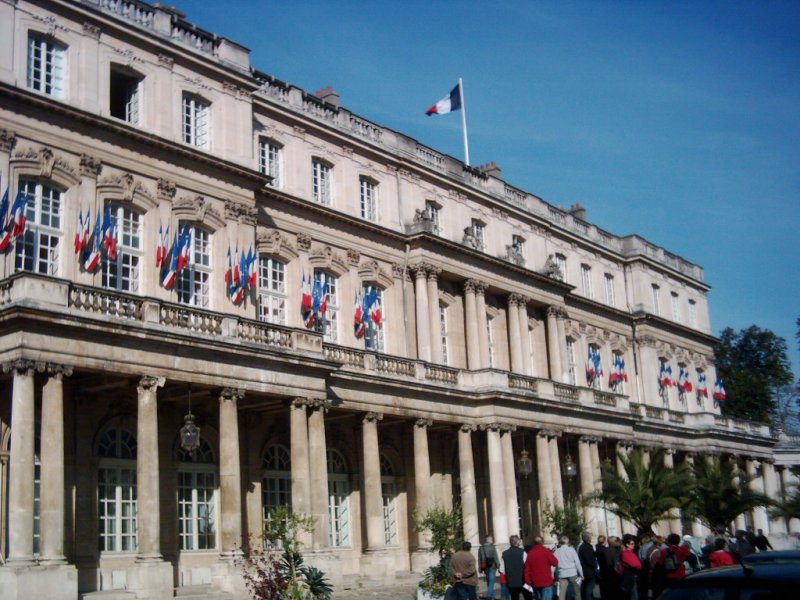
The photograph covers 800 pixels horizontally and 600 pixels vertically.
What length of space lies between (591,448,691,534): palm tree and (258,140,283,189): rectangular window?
13.6 metres

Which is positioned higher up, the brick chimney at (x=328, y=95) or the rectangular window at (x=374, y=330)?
the brick chimney at (x=328, y=95)

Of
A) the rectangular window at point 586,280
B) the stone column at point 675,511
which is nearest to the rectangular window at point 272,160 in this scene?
the rectangular window at point 586,280

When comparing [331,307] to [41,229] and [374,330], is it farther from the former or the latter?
[41,229]

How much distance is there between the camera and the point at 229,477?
78.0 feet

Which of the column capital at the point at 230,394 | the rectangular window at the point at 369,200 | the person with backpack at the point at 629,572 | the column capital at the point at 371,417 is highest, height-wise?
the rectangular window at the point at 369,200

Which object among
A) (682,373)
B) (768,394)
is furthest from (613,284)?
(768,394)

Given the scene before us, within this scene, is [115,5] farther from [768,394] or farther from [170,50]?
[768,394]

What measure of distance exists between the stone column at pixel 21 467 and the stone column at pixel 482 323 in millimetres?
19926

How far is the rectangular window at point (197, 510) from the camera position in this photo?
25844 mm

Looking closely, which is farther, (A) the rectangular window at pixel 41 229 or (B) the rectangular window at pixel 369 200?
(B) the rectangular window at pixel 369 200

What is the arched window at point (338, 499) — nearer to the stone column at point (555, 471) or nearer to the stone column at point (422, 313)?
the stone column at point (422, 313)

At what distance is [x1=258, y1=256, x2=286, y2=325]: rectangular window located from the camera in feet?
98.0

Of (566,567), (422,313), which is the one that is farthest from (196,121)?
(566,567)

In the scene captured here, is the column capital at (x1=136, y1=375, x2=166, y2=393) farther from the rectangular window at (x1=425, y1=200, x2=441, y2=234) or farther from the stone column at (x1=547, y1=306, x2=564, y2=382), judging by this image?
the stone column at (x1=547, y1=306, x2=564, y2=382)
